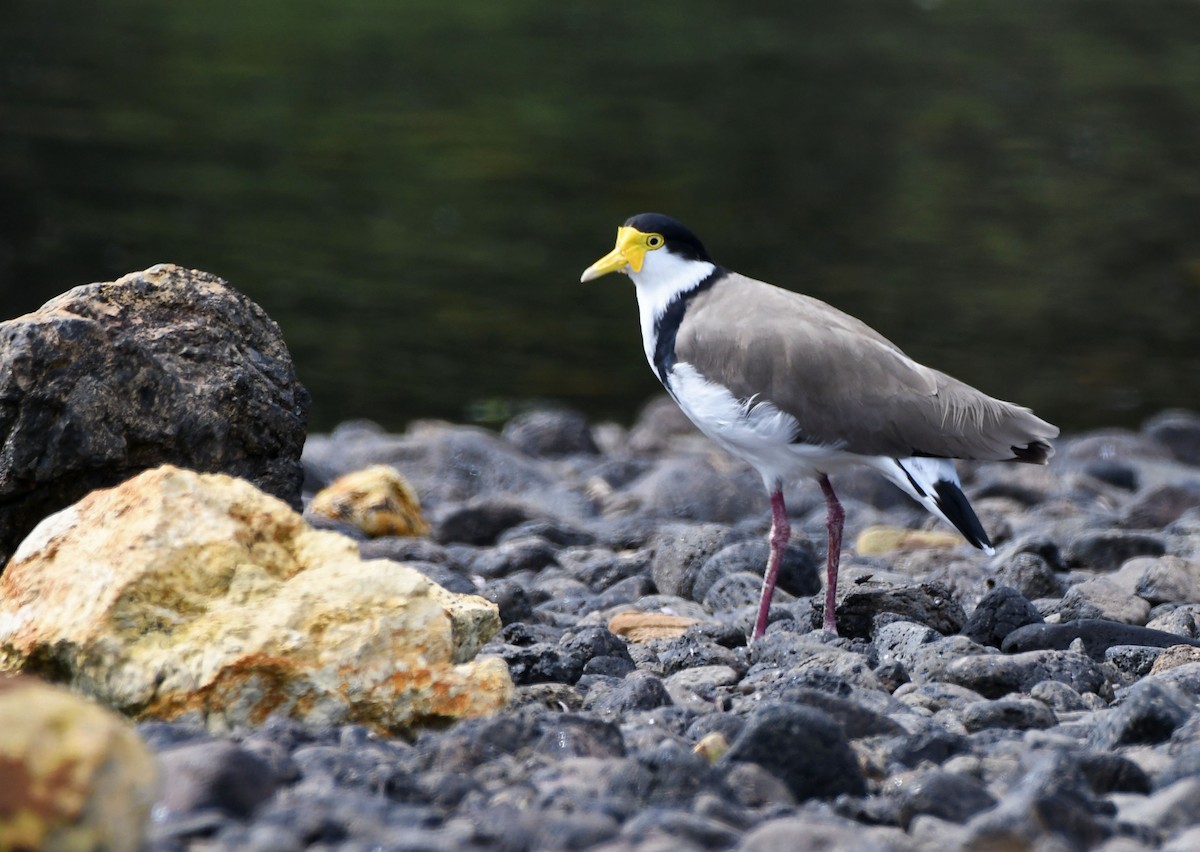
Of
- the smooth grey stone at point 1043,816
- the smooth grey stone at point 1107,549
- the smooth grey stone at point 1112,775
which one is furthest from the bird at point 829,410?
the smooth grey stone at point 1043,816

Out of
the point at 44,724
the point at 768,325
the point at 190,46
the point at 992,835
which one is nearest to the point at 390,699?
the point at 44,724

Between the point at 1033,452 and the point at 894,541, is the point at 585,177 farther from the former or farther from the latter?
the point at 1033,452

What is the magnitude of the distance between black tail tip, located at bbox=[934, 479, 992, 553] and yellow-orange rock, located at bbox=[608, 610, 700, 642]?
3.58 feet

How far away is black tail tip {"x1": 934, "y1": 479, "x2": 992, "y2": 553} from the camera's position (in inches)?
238

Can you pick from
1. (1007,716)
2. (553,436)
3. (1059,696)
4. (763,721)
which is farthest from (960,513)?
(553,436)

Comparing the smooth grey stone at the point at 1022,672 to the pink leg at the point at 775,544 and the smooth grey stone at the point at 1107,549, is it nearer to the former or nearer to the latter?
the pink leg at the point at 775,544

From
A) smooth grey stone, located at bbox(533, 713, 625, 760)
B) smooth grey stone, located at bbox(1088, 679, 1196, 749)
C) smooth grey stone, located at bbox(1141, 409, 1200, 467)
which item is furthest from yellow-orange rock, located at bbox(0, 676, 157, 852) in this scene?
smooth grey stone, located at bbox(1141, 409, 1200, 467)

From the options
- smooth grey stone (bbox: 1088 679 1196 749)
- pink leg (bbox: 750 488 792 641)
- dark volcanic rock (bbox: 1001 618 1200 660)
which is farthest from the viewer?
pink leg (bbox: 750 488 792 641)

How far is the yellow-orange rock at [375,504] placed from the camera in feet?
28.0

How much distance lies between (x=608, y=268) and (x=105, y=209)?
47.9 ft

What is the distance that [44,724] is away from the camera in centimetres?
311

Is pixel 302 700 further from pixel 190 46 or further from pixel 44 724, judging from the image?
pixel 190 46

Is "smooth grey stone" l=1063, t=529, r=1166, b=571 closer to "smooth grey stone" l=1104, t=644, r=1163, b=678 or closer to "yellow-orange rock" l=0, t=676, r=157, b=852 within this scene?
"smooth grey stone" l=1104, t=644, r=1163, b=678

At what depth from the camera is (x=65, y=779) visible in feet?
10.1
